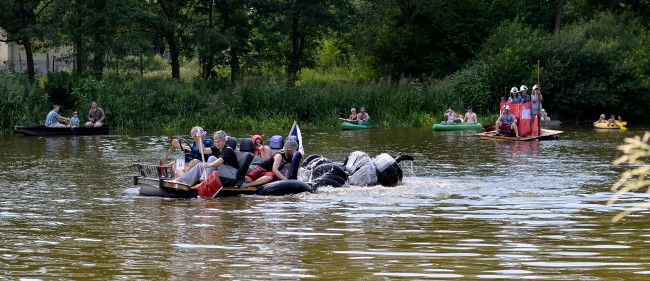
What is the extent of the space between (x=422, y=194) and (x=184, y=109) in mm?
25737

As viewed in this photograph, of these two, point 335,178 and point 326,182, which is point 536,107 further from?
point 326,182

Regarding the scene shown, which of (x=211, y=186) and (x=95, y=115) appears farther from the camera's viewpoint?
(x=95, y=115)

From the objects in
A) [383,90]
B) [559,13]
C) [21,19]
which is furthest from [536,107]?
[559,13]

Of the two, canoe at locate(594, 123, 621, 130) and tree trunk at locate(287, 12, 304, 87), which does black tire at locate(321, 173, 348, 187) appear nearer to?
canoe at locate(594, 123, 621, 130)

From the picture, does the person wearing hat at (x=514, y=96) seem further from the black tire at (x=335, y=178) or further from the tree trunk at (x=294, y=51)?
the tree trunk at (x=294, y=51)

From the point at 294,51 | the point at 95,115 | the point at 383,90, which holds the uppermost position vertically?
the point at 294,51

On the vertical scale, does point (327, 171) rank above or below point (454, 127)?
below

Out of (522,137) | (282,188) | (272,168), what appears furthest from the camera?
(522,137)

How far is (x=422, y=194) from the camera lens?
1856cm

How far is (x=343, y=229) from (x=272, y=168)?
16.0 ft

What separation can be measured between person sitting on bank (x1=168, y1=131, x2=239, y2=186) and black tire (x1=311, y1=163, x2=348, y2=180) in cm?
165

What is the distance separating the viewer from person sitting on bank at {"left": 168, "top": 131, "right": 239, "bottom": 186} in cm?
1825

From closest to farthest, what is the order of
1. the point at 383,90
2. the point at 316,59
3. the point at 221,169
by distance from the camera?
1. the point at 221,169
2. the point at 383,90
3. the point at 316,59

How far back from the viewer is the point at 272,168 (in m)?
18.8
